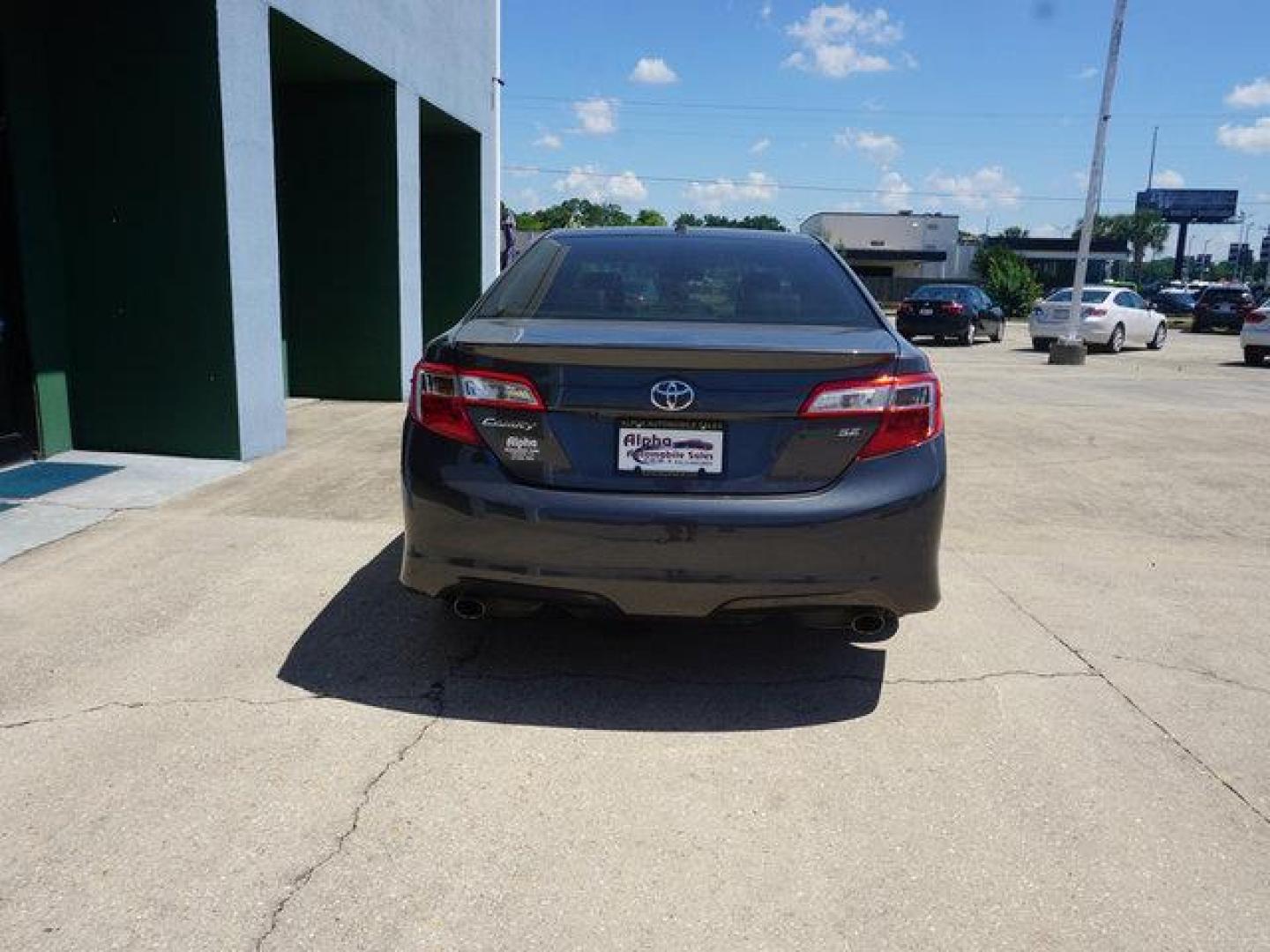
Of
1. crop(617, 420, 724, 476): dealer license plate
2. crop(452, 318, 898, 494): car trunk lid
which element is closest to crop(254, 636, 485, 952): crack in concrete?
crop(452, 318, 898, 494): car trunk lid

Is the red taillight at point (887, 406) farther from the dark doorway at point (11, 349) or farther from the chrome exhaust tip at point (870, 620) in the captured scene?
the dark doorway at point (11, 349)

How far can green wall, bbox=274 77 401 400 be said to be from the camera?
33.0ft

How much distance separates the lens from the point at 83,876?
2.45 meters

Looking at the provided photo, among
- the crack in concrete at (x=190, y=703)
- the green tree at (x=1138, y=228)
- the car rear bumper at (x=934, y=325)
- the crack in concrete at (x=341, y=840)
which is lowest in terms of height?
the crack in concrete at (x=190, y=703)

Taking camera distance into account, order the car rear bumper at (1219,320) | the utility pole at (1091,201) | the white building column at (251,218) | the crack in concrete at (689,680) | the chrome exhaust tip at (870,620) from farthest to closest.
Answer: the car rear bumper at (1219,320), the utility pole at (1091,201), the white building column at (251,218), the crack in concrete at (689,680), the chrome exhaust tip at (870,620)

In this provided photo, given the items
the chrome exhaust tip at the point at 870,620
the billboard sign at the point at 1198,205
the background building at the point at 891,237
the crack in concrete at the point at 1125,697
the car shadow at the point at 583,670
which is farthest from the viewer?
the billboard sign at the point at 1198,205

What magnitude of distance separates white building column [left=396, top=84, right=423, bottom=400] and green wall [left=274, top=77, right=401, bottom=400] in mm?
91

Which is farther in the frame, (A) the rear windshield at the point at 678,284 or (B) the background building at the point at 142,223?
(B) the background building at the point at 142,223

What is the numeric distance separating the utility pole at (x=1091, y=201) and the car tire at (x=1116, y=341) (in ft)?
8.81

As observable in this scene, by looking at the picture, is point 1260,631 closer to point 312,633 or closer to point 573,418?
point 573,418

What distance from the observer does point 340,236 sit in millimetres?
10336

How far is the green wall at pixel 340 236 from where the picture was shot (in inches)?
396

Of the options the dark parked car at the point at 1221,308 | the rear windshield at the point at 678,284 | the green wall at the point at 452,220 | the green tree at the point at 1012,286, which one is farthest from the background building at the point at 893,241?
the rear windshield at the point at 678,284

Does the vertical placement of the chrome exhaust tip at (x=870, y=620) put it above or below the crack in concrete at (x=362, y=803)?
above
